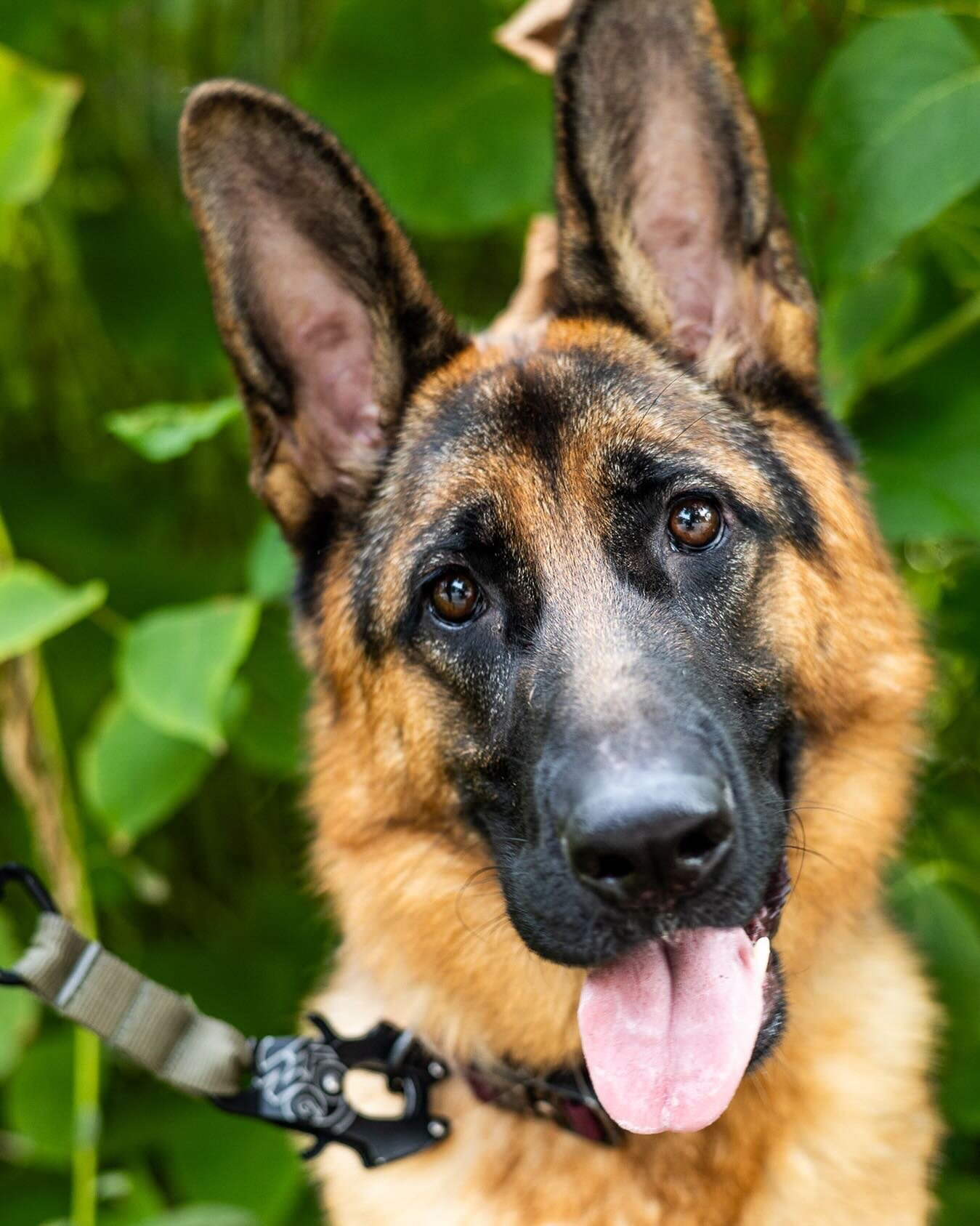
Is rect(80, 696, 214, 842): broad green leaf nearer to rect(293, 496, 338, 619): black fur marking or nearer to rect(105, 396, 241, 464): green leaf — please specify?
rect(293, 496, 338, 619): black fur marking

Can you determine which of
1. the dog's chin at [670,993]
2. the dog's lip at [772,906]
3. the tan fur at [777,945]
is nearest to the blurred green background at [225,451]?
the tan fur at [777,945]

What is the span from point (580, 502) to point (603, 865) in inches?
30.3

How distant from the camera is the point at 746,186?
2.63 metres

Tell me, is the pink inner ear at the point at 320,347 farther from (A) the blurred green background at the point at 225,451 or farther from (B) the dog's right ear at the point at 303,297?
(A) the blurred green background at the point at 225,451

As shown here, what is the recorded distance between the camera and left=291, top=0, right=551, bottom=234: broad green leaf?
3.39 metres

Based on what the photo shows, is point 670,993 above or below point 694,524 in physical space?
below

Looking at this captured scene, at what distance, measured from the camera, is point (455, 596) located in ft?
8.31

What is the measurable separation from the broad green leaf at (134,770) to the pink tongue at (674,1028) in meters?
1.17

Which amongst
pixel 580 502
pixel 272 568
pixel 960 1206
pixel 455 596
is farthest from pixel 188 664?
pixel 960 1206

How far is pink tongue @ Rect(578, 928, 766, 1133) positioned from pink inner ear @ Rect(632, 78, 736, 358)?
4.24 feet

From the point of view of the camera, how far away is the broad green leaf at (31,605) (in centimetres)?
257

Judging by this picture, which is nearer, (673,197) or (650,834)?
(650,834)

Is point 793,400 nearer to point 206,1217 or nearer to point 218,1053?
point 218,1053

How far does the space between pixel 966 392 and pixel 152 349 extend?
2372mm
